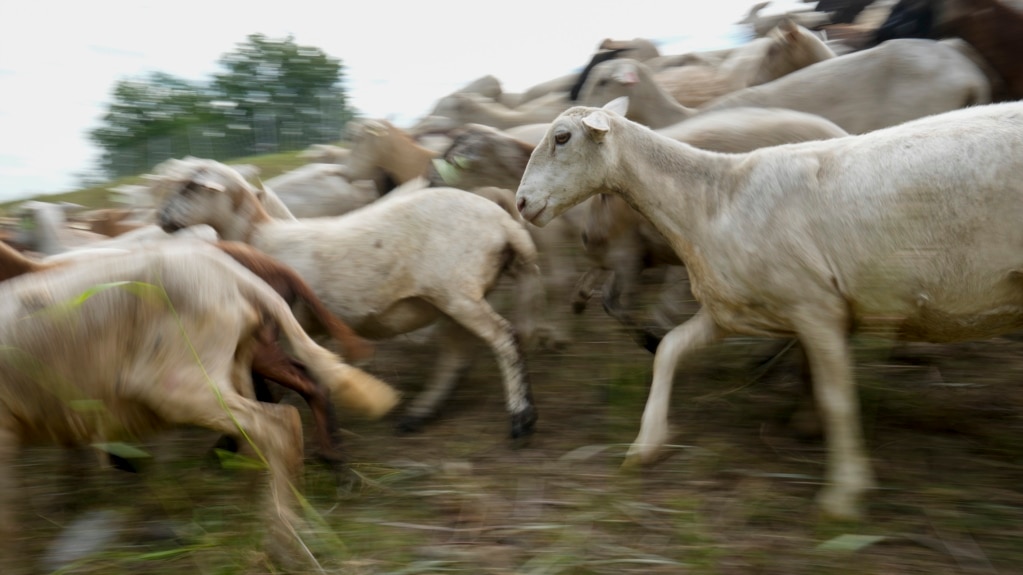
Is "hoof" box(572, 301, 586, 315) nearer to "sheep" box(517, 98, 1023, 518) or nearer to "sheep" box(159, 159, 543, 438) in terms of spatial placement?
"sheep" box(159, 159, 543, 438)

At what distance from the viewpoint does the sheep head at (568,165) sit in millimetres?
4812

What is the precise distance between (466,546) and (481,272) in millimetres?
1714

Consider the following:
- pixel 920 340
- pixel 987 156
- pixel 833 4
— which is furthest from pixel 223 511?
pixel 833 4

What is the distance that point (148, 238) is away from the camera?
6.33 m

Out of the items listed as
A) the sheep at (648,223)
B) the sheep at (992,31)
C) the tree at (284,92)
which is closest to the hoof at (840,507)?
the sheep at (648,223)

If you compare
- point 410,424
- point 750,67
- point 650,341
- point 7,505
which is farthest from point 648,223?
point 750,67

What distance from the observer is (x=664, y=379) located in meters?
4.72

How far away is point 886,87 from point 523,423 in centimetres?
331

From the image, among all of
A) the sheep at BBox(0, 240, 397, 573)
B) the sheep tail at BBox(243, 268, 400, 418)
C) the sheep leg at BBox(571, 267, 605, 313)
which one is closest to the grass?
the sheep at BBox(0, 240, 397, 573)

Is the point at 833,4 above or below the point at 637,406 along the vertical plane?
above

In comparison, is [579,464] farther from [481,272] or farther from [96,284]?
[96,284]

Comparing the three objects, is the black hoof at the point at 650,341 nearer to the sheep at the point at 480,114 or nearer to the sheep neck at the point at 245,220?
the sheep neck at the point at 245,220

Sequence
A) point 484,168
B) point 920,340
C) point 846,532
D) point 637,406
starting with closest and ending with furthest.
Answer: point 846,532
point 920,340
point 637,406
point 484,168

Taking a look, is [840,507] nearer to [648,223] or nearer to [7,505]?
[648,223]
